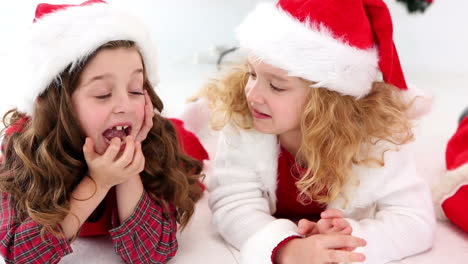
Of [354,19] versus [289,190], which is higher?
[354,19]

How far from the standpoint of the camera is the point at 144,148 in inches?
42.4

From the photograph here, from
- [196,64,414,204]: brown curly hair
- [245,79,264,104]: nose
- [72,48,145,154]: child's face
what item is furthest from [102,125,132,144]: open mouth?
[196,64,414,204]: brown curly hair

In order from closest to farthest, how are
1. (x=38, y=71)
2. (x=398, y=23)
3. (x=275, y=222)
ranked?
(x=38, y=71), (x=275, y=222), (x=398, y=23)

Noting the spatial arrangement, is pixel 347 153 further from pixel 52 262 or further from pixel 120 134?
pixel 52 262

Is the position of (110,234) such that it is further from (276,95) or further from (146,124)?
(276,95)

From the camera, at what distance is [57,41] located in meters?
0.91

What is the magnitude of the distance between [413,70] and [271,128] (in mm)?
1833

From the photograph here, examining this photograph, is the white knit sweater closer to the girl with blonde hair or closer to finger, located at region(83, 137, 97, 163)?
the girl with blonde hair

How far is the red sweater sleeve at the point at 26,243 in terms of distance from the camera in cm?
89

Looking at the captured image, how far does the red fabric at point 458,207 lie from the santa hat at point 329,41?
0.37 metres

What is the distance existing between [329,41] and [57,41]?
1.61 feet

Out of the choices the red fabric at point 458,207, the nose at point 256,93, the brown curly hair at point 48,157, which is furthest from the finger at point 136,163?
the red fabric at point 458,207

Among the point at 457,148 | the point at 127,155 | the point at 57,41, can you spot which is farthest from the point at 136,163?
the point at 457,148

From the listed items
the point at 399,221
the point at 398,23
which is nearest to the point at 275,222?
the point at 399,221
